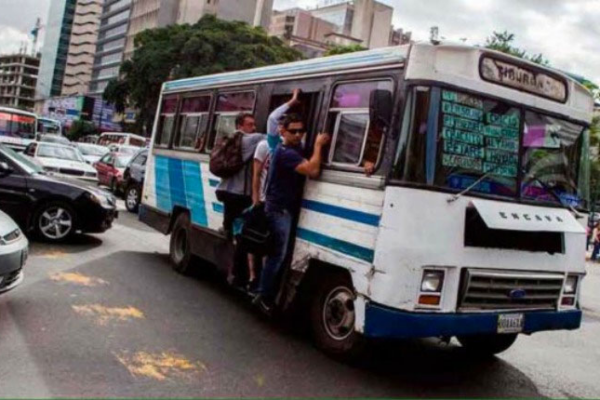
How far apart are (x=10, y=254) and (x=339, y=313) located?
3030mm

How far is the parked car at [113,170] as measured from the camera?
20.1m

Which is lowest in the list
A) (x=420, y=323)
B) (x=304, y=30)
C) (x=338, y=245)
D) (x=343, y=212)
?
(x=420, y=323)

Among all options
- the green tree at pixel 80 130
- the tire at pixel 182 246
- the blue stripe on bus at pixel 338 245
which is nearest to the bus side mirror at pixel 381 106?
the blue stripe on bus at pixel 338 245

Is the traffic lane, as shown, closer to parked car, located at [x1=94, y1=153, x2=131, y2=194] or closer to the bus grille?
the bus grille

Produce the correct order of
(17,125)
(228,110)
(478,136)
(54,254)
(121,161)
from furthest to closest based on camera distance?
(17,125), (121,161), (54,254), (228,110), (478,136)

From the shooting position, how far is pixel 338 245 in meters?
5.68

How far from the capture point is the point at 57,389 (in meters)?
4.52

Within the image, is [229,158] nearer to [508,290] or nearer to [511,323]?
[508,290]

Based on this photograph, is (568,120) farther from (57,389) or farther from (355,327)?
(57,389)

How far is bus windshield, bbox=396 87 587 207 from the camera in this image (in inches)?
203

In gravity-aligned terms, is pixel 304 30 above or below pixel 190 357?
above

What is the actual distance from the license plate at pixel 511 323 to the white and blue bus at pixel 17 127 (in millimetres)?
24701

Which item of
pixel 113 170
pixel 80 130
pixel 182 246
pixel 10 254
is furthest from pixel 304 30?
pixel 10 254

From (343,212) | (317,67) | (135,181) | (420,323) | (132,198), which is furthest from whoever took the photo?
(132,198)
